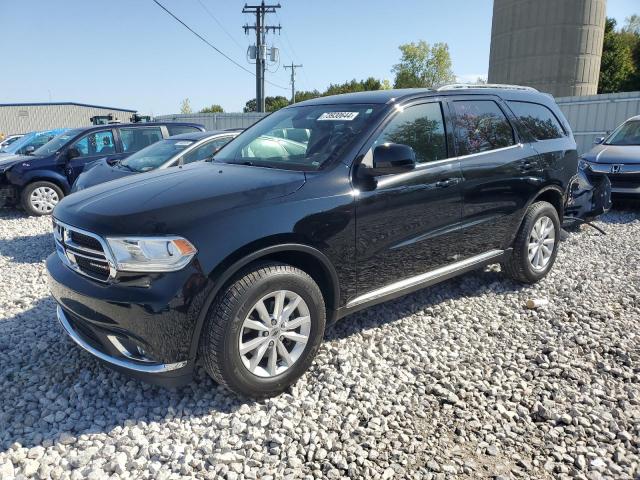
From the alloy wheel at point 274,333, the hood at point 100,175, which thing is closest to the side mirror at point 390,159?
the alloy wheel at point 274,333

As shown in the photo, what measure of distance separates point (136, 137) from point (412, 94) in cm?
677

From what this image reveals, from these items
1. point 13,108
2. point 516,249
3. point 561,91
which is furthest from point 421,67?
point 516,249

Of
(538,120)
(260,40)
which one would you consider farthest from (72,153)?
(260,40)

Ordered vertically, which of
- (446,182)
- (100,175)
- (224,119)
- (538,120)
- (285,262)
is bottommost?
(285,262)

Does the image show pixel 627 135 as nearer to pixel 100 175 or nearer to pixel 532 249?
pixel 532 249

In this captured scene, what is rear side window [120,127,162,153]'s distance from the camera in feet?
29.1

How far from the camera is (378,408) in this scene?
280cm

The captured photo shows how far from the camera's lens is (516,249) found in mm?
4531

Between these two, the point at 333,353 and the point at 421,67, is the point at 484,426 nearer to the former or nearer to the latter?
the point at 333,353

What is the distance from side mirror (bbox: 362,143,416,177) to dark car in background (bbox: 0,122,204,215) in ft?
21.1

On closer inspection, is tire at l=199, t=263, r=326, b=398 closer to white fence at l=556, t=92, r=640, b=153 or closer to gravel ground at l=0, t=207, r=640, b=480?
gravel ground at l=0, t=207, r=640, b=480

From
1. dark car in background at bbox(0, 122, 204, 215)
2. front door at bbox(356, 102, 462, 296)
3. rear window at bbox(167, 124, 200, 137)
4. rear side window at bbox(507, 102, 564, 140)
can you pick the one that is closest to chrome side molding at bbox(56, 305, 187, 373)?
front door at bbox(356, 102, 462, 296)

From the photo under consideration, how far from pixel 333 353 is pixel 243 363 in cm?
91

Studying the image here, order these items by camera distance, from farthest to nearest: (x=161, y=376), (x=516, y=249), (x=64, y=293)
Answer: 1. (x=516, y=249)
2. (x=64, y=293)
3. (x=161, y=376)
